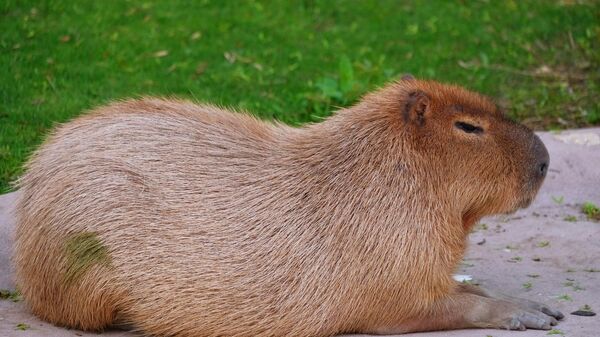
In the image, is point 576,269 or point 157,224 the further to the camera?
point 576,269

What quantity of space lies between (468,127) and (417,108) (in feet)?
0.86

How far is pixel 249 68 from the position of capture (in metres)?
8.39

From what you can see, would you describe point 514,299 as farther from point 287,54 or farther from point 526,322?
point 287,54

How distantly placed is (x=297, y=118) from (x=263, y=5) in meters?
2.11

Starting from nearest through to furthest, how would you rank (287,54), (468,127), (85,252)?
(85,252) → (468,127) → (287,54)

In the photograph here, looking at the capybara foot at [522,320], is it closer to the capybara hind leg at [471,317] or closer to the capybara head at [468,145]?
the capybara hind leg at [471,317]

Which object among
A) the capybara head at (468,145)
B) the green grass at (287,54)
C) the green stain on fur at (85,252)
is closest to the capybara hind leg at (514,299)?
the capybara head at (468,145)

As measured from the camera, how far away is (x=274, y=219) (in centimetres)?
473

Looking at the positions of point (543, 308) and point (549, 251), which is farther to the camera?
point (549, 251)

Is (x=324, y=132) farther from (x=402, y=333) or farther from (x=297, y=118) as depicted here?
(x=297, y=118)

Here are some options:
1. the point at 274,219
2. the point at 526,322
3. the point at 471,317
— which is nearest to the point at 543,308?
the point at 526,322

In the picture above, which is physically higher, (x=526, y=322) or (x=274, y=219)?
(x=274, y=219)

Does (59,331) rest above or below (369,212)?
below

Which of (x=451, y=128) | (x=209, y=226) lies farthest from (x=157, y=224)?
(x=451, y=128)
